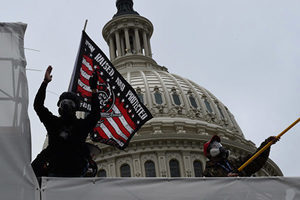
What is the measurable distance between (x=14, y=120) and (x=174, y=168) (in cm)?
5125

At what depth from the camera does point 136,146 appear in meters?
59.0

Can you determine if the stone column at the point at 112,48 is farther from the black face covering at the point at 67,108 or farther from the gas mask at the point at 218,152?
the black face covering at the point at 67,108

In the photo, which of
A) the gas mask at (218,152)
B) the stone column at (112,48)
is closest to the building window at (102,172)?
the stone column at (112,48)

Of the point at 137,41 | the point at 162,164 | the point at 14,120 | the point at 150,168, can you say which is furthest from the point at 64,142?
the point at 137,41

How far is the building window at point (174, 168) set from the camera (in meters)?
58.4

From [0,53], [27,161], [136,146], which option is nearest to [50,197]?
[27,161]

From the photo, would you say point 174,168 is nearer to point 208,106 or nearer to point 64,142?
point 208,106

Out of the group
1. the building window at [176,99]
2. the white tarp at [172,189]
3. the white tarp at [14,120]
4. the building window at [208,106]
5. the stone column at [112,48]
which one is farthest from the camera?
the stone column at [112,48]

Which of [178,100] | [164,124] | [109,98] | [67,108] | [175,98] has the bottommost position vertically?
[67,108]

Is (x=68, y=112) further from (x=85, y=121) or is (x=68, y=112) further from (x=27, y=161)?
(x=27, y=161)

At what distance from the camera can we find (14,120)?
8023 mm

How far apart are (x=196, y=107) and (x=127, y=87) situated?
164ft

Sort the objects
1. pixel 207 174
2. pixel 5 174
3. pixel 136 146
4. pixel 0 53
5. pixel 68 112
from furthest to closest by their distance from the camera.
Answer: pixel 136 146 → pixel 207 174 → pixel 68 112 → pixel 0 53 → pixel 5 174

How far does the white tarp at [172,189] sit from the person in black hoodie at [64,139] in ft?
1.80
